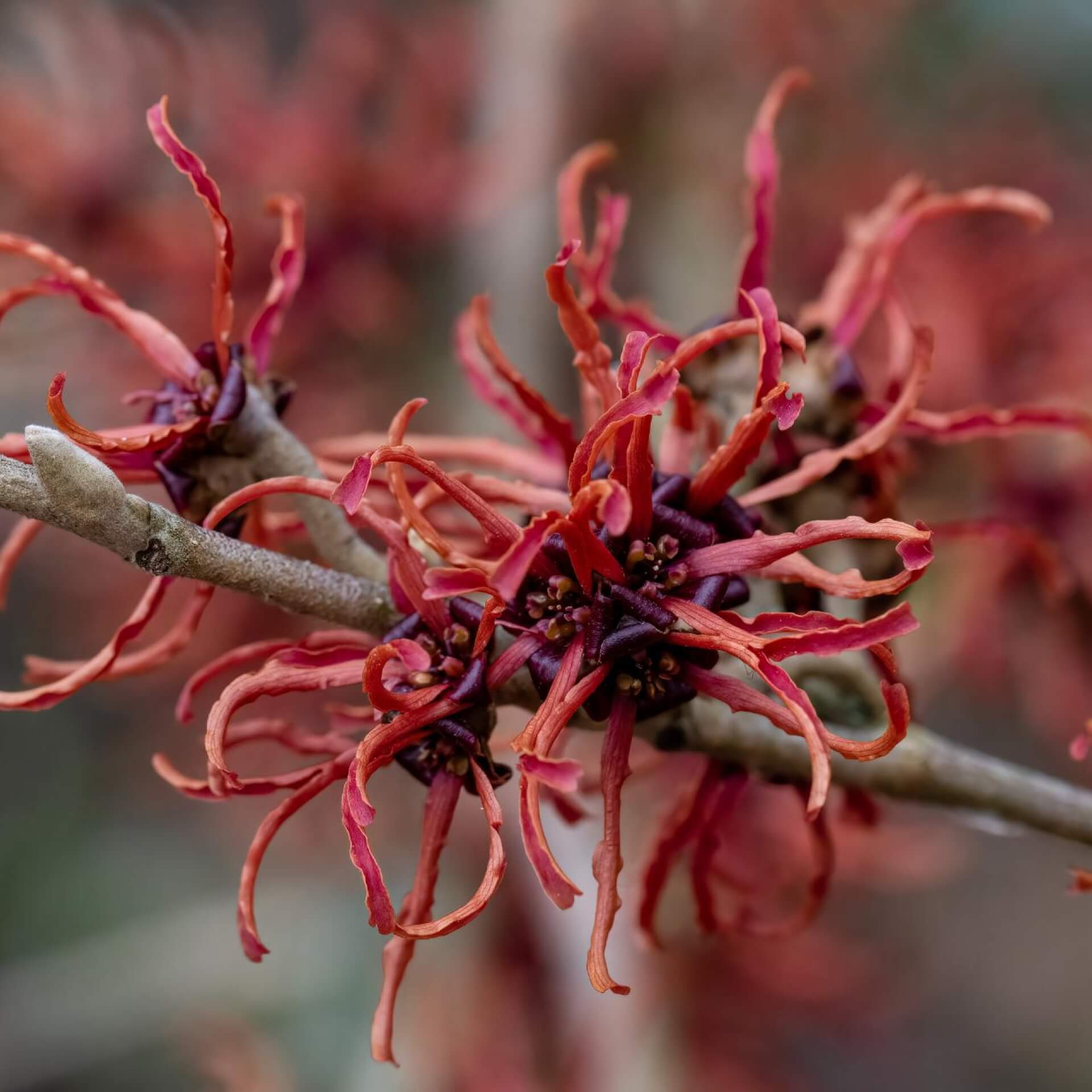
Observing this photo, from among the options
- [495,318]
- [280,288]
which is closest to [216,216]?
[280,288]

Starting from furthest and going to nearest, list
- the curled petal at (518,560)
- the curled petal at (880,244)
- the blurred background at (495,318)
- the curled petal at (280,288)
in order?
the blurred background at (495,318), the curled petal at (880,244), the curled petal at (280,288), the curled petal at (518,560)

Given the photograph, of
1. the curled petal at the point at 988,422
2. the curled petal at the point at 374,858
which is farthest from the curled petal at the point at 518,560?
the curled petal at the point at 988,422

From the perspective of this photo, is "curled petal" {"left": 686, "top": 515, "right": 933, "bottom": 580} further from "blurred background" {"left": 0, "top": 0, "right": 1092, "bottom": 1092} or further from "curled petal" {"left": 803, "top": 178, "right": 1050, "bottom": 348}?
"blurred background" {"left": 0, "top": 0, "right": 1092, "bottom": 1092}


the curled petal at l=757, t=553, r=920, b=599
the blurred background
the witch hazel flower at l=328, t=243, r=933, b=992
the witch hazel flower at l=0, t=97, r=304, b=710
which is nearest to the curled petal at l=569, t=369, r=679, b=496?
the witch hazel flower at l=328, t=243, r=933, b=992

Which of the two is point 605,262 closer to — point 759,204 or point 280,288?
point 759,204

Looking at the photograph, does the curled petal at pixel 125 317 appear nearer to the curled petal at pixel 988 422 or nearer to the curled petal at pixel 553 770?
the curled petal at pixel 553 770

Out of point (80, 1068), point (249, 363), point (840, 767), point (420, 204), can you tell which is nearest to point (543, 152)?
point (420, 204)
